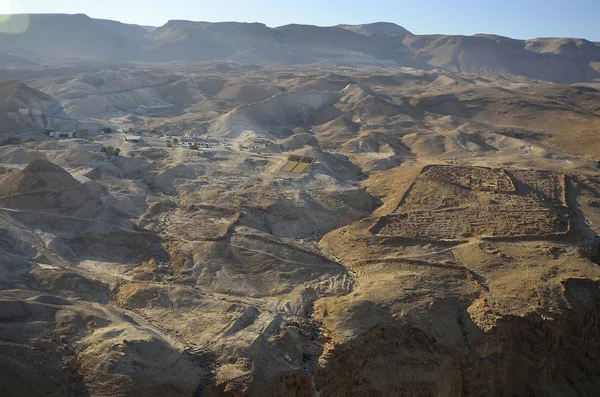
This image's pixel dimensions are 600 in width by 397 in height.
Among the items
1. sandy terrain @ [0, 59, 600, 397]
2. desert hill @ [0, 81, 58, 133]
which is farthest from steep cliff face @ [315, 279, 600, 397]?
desert hill @ [0, 81, 58, 133]

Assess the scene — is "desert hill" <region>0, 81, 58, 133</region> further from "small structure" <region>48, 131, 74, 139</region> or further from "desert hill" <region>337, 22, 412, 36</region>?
"desert hill" <region>337, 22, 412, 36</region>

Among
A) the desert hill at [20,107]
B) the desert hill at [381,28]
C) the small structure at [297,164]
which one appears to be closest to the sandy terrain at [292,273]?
the small structure at [297,164]

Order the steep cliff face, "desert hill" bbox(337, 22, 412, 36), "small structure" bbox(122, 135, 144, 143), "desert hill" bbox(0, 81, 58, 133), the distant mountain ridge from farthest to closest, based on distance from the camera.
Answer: "desert hill" bbox(337, 22, 412, 36) < the distant mountain ridge < "desert hill" bbox(0, 81, 58, 133) < "small structure" bbox(122, 135, 144, 143) < the steep cliff face

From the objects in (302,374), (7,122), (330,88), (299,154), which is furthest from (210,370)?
(330,88)

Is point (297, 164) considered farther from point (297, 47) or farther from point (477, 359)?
point (297, 47)

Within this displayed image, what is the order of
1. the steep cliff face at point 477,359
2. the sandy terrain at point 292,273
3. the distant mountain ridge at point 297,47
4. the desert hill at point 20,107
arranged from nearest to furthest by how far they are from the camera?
the sandy terrain at point 292,273 → the steep cliff face at point 477,359 → the desert hill at point 20,107 → the distant mountain ridge at point 297,47

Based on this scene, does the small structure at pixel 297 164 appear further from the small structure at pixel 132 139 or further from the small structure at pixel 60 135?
the small structure at pixel 60 135

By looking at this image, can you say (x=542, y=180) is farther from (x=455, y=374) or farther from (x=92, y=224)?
(x=92, y=224)

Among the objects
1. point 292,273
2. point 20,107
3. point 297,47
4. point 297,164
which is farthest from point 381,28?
point 292,273

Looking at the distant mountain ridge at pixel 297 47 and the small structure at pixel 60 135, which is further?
the distant mountain ridge at pixel 297 47
